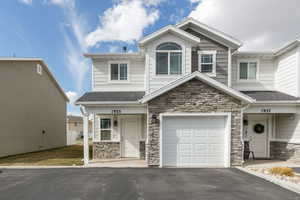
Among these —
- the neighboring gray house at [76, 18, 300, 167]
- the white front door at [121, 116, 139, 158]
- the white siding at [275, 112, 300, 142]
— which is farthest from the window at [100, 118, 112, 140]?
the white siding at [275, 112, 300, 142]

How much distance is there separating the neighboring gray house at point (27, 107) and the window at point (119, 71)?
7.59m

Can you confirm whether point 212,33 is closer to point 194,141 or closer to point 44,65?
point 194,141

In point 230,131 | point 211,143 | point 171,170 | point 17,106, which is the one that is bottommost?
point 171,170

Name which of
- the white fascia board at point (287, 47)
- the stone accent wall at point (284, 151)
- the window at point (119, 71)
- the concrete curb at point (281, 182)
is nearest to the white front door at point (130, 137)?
the window at point (119, 71)

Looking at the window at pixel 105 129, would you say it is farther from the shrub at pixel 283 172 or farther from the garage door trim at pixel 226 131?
the shrub at pixel 283 172

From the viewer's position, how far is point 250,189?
209 inches

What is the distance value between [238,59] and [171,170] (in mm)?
7873

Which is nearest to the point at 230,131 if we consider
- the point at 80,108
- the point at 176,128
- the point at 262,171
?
the point at 262,171

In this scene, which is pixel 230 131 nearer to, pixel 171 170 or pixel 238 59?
pixel 171 170

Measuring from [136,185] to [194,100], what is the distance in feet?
14.7

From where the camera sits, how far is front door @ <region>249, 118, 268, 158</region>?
996 centimetres

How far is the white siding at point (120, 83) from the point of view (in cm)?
1037

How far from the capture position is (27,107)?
13156 mm

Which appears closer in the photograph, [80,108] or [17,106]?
[80,108]
